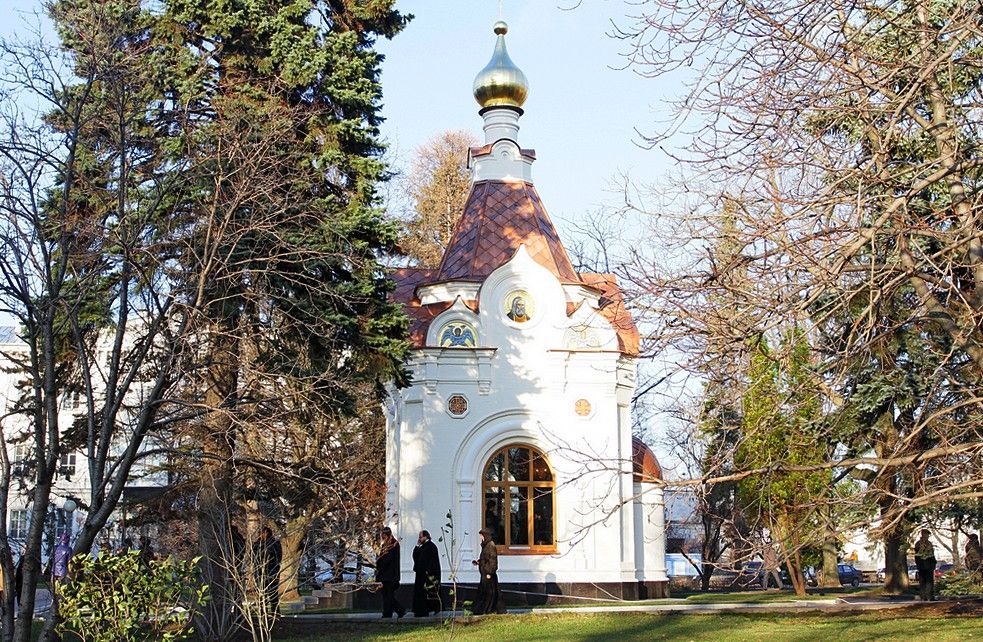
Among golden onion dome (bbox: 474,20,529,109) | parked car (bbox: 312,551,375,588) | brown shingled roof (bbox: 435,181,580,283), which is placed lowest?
parked car (bbox: 312,551,375,588)

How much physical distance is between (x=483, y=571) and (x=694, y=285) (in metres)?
11.6

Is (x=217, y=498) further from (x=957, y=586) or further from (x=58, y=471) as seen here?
(x=957, y=586)

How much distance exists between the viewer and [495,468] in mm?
22250

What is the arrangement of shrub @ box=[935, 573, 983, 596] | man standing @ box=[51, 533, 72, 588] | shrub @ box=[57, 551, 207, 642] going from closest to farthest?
shrub @ box=[57, 551, 207, 642] < man standing @ box=[51, 533, 72, 588] < shrub @ box=[935, 573, 983, 596]

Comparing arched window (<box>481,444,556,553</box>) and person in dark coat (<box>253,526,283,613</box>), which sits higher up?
arched window (<box>481,444,556,553</box>)

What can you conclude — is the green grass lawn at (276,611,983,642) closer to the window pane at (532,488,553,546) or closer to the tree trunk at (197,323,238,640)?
the tree trunk at (197,323,238,640)

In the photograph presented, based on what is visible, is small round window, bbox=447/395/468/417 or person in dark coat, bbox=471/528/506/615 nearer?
person in dark coat, bbox=471/528/506/615

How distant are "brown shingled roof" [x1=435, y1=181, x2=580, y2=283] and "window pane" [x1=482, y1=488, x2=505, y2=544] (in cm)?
470

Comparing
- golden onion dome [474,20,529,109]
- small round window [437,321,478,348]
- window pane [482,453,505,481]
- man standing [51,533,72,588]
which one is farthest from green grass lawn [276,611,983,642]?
golden onion dome [474,20,529,109]

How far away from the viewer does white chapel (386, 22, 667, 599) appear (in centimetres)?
2175

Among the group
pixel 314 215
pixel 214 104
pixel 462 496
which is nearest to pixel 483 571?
pixel 462 496

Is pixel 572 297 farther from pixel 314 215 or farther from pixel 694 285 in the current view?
pixel 694 285

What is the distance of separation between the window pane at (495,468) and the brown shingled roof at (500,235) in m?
3.99

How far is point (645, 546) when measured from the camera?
2305cm
